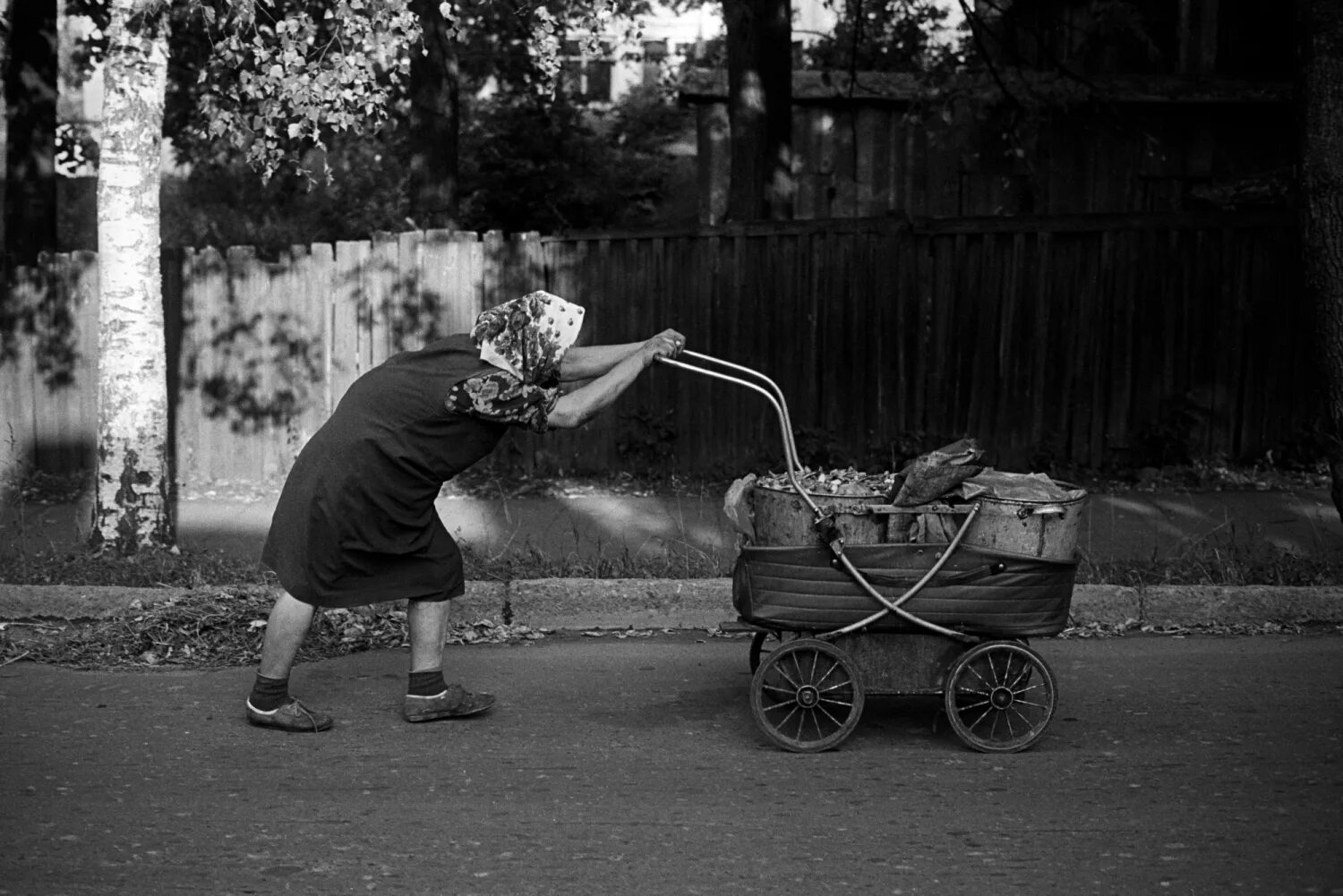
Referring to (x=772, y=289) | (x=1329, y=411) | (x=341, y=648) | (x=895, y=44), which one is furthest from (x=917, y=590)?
(x=895, y=44)

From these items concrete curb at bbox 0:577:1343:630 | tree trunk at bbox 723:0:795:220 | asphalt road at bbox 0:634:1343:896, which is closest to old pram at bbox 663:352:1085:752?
asphalt road at bbox 0:634:1343:896

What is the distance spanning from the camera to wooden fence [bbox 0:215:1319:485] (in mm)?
10867

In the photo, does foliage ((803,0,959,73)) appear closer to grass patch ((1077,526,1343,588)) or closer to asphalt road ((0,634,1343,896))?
grass patch ((1077,526,1343,588))

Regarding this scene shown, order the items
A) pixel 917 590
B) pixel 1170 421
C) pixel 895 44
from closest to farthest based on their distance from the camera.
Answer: pixel 917 590, pixel 1170 421, pixel 895 44

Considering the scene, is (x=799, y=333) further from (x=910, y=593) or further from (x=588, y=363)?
(x=910, y=593)

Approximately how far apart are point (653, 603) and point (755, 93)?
6.96m

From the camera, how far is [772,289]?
11.0 m

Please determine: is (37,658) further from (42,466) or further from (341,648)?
(42,466)

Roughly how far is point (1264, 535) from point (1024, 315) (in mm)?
2951

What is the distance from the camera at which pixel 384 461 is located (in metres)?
5.24

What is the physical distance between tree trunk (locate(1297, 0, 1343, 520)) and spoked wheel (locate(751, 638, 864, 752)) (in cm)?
375

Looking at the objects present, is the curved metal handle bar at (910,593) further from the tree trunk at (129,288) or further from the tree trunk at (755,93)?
the tree trunk at (755,93)

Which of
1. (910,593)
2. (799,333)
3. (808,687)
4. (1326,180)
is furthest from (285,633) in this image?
(799,333)

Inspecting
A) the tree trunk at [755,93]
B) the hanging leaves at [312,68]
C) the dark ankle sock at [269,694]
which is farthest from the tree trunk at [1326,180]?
the tree trunk at [755,93]
